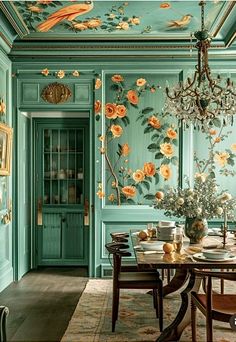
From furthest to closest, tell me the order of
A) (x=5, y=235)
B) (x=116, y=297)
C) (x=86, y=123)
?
1. (x=86, y=123)
2. (x=5, y=235)
3. (x=116, y=297)

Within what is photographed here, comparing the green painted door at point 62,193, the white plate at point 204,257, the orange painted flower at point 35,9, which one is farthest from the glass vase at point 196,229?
the green painted door at point 62,193

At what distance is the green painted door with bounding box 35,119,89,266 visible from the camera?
7.27 meters

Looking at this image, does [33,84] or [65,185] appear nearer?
[33,84]

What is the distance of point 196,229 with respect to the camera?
4223 mm

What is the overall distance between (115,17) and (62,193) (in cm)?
295

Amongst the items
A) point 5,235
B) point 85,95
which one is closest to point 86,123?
point 85,95

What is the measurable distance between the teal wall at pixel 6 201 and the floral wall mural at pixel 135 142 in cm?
125

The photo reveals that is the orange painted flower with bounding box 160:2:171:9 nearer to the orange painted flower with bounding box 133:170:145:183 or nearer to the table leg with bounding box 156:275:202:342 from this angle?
the orange painted flower with bounding box 133:170:145:183

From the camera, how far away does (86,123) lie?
728cm

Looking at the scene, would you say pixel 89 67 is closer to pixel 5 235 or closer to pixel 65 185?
pixel 65 185

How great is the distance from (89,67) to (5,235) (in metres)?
2.48

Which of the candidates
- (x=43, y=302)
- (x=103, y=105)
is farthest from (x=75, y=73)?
(x=43, y=302)

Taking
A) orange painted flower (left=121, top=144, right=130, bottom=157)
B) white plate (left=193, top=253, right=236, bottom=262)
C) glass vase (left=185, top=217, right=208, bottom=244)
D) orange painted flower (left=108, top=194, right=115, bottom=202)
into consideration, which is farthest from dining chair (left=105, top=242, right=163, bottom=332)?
orange painted flower (left=121, top=144, right=130, bottom=157)

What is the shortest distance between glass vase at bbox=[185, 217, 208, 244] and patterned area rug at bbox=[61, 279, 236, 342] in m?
0.76
